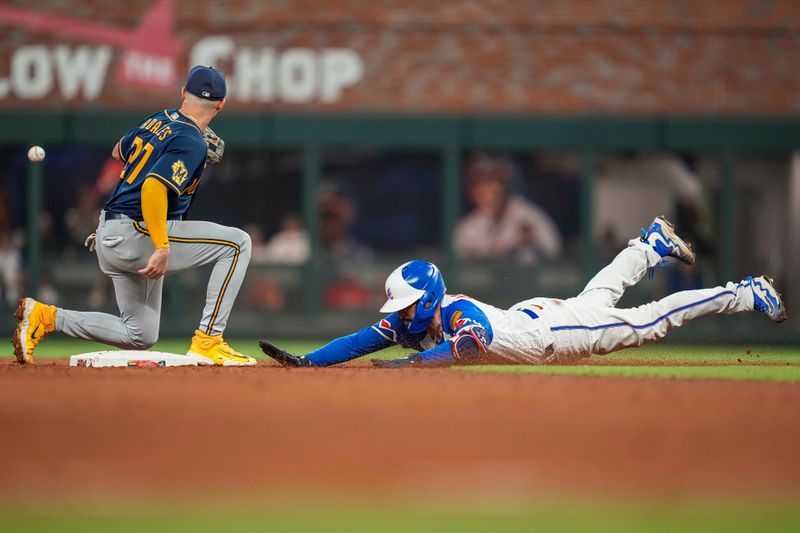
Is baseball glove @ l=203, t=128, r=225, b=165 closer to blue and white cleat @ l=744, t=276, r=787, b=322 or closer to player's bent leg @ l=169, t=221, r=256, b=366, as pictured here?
player's bent leg @ l=169, t=221, r=256, b=366

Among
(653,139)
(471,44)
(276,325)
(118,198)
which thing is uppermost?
(471,44)

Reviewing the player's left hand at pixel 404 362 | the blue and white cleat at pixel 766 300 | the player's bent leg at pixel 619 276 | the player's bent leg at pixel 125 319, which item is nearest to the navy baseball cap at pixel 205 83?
the player's bent leg at pixel 125 319

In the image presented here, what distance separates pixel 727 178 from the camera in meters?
17.5

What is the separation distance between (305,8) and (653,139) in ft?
17.0

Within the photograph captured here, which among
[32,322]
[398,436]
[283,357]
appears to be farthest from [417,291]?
[32,322]

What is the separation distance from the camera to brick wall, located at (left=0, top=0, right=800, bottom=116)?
1745 centimetres

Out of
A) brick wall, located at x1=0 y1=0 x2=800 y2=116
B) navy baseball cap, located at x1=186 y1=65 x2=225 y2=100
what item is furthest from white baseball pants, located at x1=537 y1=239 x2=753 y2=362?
brick wall, located at x1=0 y1=0 x2=800 y2=116

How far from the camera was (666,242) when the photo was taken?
8.59m

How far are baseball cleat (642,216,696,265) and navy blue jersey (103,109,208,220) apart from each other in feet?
10.2

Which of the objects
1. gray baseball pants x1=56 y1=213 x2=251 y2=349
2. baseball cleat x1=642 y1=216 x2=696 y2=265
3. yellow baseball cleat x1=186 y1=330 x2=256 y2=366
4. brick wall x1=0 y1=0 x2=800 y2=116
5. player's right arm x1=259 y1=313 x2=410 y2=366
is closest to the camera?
gray baseball pants x1=56 y1=213 x2=251 y2=349

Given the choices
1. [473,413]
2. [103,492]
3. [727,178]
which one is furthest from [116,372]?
[727,178]

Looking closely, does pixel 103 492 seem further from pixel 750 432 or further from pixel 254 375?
pixel 254 375

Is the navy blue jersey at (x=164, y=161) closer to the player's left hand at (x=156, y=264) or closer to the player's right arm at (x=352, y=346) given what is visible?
the player's left hand at (x=156, y=264)

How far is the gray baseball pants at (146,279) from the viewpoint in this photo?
7.84 metres
